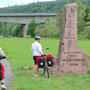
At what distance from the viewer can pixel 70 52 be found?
12938 millimetres

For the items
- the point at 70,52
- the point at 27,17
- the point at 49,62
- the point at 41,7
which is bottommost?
the point at 27,17

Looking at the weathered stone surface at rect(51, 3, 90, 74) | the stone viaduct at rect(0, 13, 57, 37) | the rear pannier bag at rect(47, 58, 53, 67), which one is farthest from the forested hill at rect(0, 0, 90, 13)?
the rear pannier bag at rect(47, 58, 53, 67)

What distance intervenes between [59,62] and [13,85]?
10.3 ft

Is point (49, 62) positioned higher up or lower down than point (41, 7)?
higher up

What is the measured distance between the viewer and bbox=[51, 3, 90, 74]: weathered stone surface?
42.3 ft

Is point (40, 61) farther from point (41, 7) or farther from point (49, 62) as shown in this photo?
point (41, 7)

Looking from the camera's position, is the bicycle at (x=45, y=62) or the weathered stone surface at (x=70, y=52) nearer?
the bicycle at (x=45, y=62)

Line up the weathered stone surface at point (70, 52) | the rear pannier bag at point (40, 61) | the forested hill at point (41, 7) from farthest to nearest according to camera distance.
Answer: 1. the forested hill at point (41, 7)
2. the weathered stone surface at point (70, 52)
3. the rear pannier bag at point (40, 61)

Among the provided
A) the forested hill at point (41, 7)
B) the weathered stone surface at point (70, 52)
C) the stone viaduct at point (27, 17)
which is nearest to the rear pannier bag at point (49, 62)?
the weathered stone surface at point (70, 52)

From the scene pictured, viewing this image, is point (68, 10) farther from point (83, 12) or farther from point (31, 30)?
point (31, 30)

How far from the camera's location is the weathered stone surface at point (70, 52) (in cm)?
1290

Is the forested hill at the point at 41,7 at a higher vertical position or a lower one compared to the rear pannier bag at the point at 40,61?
lower

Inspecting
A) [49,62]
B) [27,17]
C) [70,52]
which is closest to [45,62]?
[49,62]

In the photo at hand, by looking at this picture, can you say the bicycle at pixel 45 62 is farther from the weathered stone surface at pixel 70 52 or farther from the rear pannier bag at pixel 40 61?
the weathered stone surface at pixel 70 52
